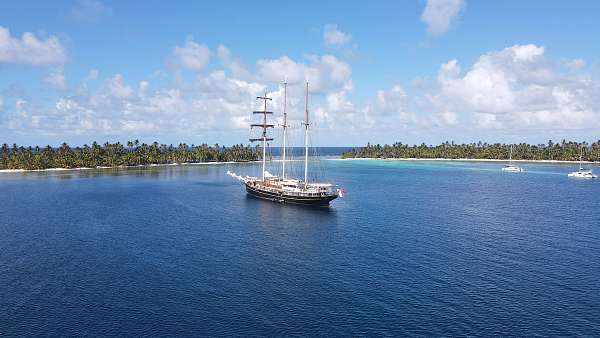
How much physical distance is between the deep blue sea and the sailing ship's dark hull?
352 centimetres

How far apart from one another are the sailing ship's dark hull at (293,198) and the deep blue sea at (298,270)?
352 centimetres

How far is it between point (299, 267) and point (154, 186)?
125683 millimetres

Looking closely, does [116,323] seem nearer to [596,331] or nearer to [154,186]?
[596,331]

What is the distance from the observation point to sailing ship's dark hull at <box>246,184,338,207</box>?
12750 centimetres

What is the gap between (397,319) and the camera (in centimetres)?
5238

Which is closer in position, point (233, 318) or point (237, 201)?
point (233, 318)

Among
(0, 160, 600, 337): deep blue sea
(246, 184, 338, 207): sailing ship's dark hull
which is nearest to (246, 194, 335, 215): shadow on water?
(246, 184, 338, 207): sailing ship's dark hull

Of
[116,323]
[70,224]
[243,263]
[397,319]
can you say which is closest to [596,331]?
[397,319]

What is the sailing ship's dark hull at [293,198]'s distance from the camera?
12750cm

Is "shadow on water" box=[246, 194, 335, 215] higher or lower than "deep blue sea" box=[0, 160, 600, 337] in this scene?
higher

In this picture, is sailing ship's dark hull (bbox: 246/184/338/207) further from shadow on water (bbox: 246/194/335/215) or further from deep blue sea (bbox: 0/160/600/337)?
deep blue sea (bbox: 0/160/600/337)

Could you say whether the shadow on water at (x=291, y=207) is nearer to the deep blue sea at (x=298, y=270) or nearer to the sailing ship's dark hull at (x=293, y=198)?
the sailing ship's dark hull at (x=293, y=198)

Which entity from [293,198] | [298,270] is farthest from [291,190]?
[298,270]

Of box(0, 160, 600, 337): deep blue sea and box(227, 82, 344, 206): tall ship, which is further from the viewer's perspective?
box(227, 82, 344, 206): tall ship
